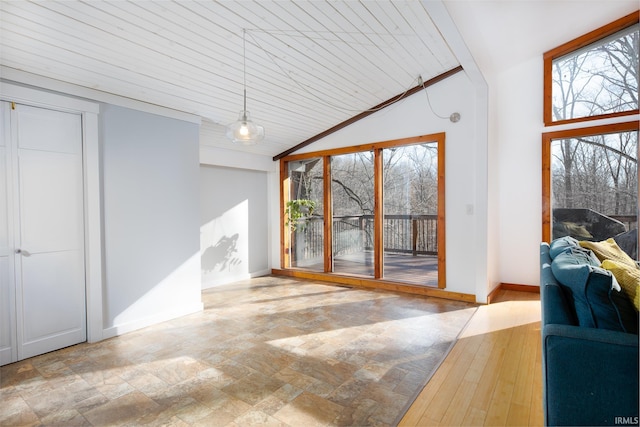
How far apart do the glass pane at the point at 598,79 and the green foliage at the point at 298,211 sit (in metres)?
3.72

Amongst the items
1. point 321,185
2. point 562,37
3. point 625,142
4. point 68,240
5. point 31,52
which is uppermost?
point 562,37

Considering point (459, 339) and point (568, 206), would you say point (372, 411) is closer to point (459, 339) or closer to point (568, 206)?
point (459, 339)

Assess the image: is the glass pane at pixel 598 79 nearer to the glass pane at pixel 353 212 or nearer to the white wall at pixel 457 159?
the white wall at pixel 457 159

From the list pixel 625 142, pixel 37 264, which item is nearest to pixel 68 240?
pixel 37 264

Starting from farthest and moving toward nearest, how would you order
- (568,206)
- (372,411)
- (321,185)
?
(321,185), (568,206), (372,411)

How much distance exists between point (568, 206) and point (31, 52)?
5810 millimetres

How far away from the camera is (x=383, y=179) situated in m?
4.85

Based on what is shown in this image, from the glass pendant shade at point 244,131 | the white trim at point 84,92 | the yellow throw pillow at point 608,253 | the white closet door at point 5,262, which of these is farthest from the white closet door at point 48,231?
the yellow throw pillow at point 608,253

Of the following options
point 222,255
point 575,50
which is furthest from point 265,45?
point 575,50

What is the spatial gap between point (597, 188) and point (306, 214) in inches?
160

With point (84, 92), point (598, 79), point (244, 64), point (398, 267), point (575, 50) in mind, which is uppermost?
point (575, 50)

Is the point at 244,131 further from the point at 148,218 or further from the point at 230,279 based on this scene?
the point at 230,279

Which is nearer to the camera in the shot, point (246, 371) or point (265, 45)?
point (246, 371)

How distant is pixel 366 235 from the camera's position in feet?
16.5
